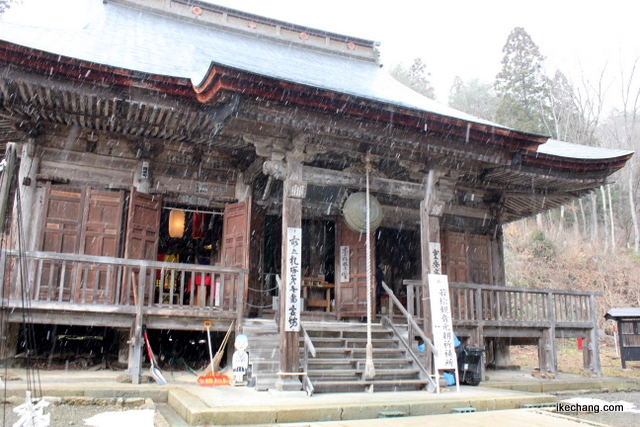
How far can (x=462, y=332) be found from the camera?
11.0 m

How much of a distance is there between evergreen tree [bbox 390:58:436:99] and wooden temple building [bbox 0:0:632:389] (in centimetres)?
2974

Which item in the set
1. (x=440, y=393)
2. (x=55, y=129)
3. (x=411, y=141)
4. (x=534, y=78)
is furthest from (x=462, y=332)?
(x=534, y=78)

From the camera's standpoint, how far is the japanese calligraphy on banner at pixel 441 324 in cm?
872

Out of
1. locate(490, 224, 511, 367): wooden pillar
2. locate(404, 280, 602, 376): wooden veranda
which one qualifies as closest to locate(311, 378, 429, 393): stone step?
locate(404, 280, 602, 376): wooden veranda

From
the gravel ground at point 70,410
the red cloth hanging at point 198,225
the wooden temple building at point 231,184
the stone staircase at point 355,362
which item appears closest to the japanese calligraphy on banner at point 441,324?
A: the wooden temple building at point 231,184

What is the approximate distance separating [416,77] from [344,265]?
112 feet

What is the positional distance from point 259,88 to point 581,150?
334 inches

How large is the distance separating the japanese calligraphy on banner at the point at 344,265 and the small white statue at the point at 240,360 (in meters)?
4.00

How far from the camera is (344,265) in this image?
1190cm

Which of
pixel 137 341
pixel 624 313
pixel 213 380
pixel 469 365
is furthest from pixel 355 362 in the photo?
pixel 624 313

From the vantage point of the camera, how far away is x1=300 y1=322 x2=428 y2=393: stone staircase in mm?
8070

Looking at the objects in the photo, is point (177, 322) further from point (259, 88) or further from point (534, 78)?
point (534, 78)

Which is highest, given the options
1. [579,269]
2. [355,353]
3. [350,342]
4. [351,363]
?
[579,269]

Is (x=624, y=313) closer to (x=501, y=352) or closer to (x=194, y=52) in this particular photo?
(x=501, y=352)
